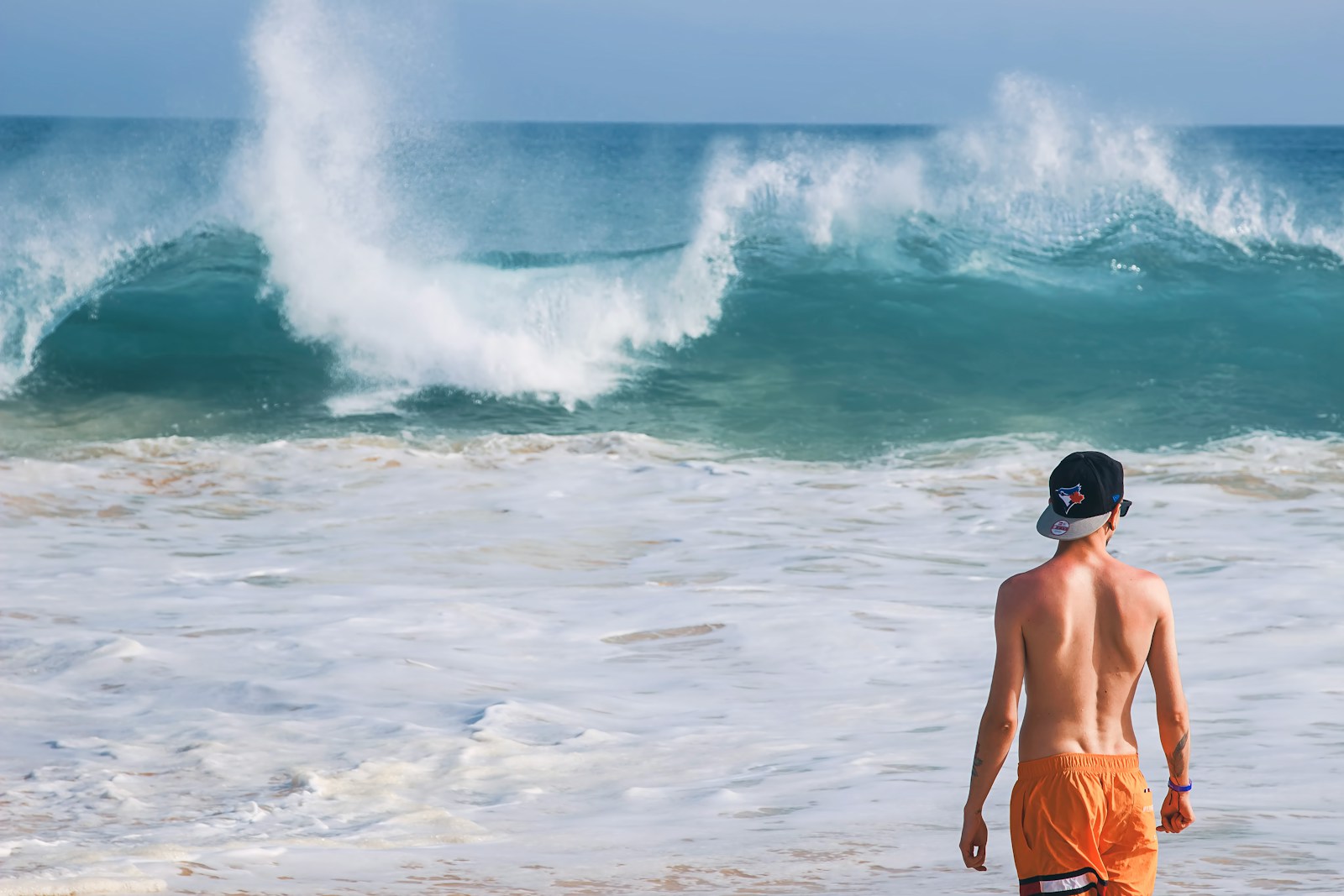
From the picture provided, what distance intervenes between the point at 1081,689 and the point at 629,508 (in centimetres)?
659

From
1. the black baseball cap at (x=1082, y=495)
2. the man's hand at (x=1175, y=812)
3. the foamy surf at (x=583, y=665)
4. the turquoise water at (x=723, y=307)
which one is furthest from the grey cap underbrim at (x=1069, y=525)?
the turquoise water at (x=723, y=307)

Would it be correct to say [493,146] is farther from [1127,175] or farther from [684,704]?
[684,704]

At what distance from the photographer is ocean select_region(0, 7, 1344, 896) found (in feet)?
14.0

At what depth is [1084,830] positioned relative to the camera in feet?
8.28

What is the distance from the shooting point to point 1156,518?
8586mm

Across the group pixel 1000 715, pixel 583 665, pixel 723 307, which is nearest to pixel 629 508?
pixel 583 665

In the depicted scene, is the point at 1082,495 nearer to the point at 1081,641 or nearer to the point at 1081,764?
the point at 1081,641

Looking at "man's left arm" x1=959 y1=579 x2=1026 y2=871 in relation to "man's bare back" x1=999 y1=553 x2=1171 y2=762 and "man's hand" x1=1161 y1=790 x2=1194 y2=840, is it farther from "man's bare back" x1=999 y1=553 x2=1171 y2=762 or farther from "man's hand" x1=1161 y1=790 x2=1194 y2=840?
"man's hand" x1=1161 y1=790 x2=1194 y2=840

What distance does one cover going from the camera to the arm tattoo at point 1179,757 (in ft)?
8.60

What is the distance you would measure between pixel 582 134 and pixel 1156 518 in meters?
96.8

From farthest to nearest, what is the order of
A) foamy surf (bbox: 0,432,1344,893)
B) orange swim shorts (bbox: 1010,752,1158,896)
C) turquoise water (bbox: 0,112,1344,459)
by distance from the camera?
turquoise water (bbox: 0,112,1344,459), foamy surf (bbox: 0,432,1344,893), orange swim shorts (bbox: 1010,752,1158,896)

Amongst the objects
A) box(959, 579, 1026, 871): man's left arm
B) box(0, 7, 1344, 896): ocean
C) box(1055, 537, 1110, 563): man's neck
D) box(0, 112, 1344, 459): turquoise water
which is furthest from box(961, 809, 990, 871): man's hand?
box(0, 112, 1344, 459): turquoise water

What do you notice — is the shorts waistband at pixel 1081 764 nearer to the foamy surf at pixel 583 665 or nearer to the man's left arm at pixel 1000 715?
the man's left arm at pixel 1000 715

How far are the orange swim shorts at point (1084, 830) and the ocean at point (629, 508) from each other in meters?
1.05
